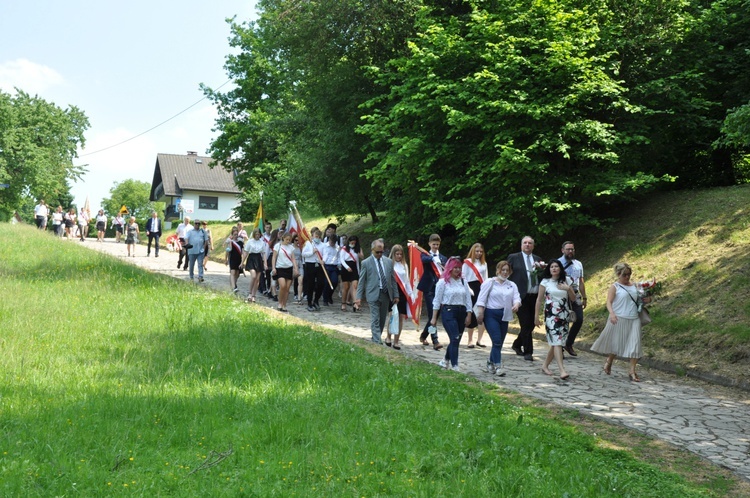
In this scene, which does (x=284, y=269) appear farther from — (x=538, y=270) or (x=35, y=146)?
(x=35, y=146)

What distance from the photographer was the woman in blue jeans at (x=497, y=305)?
38.7 feet

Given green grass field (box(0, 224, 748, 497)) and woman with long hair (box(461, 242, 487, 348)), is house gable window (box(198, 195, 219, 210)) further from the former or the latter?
green grass field (box(0, 224, 748, 497))

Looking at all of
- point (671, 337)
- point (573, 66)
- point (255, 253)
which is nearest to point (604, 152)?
point (573, 66)

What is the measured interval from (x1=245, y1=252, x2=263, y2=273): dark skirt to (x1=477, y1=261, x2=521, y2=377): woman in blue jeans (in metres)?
8.04

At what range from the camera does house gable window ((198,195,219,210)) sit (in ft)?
269

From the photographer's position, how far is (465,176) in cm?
1980

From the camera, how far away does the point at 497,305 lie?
39.2 ft

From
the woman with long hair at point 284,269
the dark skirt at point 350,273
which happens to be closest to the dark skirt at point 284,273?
the woman with long hair at point 284,269

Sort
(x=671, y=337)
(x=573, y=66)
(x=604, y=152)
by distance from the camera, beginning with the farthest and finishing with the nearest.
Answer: (x=604, y=152)
(x=573, y=66)
(x=671, y=337)

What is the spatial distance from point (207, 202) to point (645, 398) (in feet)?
247

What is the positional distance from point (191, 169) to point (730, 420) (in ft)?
261

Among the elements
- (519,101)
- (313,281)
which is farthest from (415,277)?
(519,101)

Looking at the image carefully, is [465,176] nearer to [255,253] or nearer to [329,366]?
[255,253]

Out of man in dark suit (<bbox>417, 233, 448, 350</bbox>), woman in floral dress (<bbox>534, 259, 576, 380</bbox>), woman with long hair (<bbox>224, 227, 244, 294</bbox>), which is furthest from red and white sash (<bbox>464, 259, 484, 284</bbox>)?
woman with long hair (<bbox>224, 227, 244, 294</bbox>)
